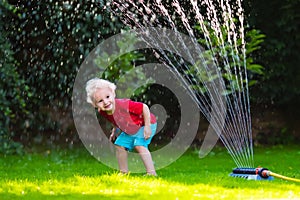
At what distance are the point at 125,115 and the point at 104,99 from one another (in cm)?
25

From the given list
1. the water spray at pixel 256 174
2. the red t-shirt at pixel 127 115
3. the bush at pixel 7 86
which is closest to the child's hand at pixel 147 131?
the red t-shirt at pixel 127 115

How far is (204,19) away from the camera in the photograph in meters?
9.34

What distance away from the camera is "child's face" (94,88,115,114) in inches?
217

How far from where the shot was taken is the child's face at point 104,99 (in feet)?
18.0

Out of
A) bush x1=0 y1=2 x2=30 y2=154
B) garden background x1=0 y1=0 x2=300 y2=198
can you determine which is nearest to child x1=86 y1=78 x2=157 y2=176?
bush x1=0 y1=2 x2=30 y2=154

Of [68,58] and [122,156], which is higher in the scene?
[68,58]

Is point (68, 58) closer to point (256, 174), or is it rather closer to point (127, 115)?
point (127, 115)

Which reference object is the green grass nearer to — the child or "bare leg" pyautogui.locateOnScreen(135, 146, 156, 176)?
"bare leg" pyautogui.locateOnScreen(135, 146, 156, 176)

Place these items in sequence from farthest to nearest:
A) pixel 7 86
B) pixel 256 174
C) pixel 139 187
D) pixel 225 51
Answer: pixel 225 51
pixel 7 86
pixel 256 174
pixel 139 187

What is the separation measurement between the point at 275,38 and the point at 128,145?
15.9 feet

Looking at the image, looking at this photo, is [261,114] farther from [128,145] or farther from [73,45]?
[128,145]

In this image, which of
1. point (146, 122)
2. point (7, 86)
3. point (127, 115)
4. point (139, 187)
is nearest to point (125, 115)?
point (127, 115)

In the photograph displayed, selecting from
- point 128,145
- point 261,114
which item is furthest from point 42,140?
point 128,145

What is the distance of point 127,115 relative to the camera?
18.4 feet
